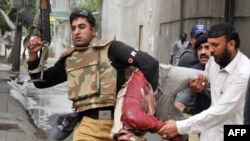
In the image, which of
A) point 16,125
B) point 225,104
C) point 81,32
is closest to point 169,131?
point 225,104

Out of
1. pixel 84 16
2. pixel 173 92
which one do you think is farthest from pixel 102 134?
pixel 84 16

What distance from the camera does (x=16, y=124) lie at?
8484 millimetres

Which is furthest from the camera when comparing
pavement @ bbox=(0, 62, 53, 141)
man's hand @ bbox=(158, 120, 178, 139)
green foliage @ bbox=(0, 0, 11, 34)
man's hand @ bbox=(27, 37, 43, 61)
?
green foliage @ bbox=(0, 0, 11, 34)

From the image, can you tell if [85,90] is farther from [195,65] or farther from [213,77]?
[195,65]

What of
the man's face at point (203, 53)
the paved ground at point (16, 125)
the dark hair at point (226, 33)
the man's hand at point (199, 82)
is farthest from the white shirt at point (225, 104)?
the paved ground at point (16, 125)

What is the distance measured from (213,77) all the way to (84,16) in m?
1.06

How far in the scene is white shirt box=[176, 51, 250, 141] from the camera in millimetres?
3275

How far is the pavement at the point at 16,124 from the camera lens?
25.4ft

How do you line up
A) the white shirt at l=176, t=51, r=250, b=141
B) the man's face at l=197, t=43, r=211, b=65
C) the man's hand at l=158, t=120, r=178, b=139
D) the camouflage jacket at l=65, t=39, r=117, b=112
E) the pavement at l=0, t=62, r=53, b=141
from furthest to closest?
the pavement at l=0, t=62, r=53, b=141, the man's face at l=197, t=43, r=211, b=65, the camouflage jacket at l=65, t=39, r=117, b=112, the man's hand at l=158, t=120, r=178, b=139, the white shirt at l=176, t=51, r=250, b=141

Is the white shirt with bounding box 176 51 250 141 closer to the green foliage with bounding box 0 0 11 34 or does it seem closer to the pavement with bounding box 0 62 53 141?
the pavement with bounding box 0 62 53 141

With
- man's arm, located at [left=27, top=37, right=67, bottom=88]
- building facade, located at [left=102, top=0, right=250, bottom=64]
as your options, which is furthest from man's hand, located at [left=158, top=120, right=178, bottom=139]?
building facade, located at [left=102, top=0, right=250, bottom=64]

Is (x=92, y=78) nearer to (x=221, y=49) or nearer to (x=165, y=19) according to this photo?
(x=221, y=49)

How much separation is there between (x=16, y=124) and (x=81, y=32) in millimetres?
4872

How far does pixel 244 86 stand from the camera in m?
3.26
